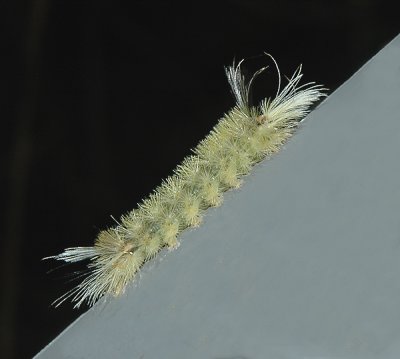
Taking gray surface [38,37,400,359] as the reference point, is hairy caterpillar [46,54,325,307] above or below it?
above

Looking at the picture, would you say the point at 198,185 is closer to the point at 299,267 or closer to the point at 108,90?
the point at 299,267

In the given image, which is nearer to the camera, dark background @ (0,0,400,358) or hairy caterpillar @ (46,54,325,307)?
hairy caterpillar @ (46,54,325,307)

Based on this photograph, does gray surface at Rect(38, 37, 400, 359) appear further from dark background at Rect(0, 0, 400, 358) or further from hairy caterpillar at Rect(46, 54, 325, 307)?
dark background at Rect(0, 0, 400, 358)

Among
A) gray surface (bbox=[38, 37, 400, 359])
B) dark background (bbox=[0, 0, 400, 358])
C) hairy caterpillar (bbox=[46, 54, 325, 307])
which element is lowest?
gray surface (bbox=[38, 37, 400, 359])

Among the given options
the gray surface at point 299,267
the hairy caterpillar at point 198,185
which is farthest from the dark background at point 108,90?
the gray surface at point 299,267

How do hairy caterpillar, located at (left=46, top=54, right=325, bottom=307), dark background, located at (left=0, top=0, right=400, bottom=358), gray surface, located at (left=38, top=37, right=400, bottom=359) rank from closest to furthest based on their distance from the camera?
gray surface, located at (left=38, top=37, right=400, bottom=359)
hairy caterpillar, located at (left=46, top=54, right=325, bottom=307)
dark background, located at (left=0, top=0, right=400, bottom=358)

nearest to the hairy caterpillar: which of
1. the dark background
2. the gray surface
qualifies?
the gray surface

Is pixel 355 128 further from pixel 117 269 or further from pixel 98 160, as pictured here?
pixel 98 160
